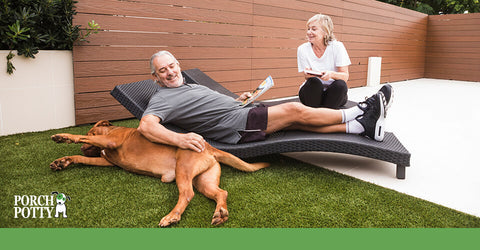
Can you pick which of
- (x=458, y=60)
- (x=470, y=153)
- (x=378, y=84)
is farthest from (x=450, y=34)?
(x=470, y=153)

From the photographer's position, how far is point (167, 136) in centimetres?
209

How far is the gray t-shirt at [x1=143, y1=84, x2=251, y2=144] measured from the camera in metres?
2.42

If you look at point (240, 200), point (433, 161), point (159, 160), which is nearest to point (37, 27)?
point (159, 160)

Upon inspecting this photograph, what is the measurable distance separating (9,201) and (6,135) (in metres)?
1.85

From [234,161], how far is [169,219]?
69 cm

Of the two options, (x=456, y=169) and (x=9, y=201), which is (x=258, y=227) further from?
(x=456, y=169)

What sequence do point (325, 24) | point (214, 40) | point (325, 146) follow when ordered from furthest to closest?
point (214, 40) → point (325, 24) → point (325, 146)

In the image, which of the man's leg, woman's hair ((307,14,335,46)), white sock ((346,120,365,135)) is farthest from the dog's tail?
woman's hair ((307,14,335,46))

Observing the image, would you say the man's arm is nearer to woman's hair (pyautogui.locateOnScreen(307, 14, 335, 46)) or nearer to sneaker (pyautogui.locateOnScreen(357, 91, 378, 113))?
sneaker (pyautogui.locateOnScreen(357, 91, 378, 113))

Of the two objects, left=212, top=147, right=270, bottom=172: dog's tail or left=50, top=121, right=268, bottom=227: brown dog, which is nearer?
left=50, top=121, right=268, bottom=227: brown dog

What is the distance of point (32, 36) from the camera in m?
3.38

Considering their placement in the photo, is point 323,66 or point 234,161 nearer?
point 234,161

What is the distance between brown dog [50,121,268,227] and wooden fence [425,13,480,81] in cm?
1058

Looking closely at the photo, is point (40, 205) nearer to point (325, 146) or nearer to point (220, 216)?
point (220, 216)
